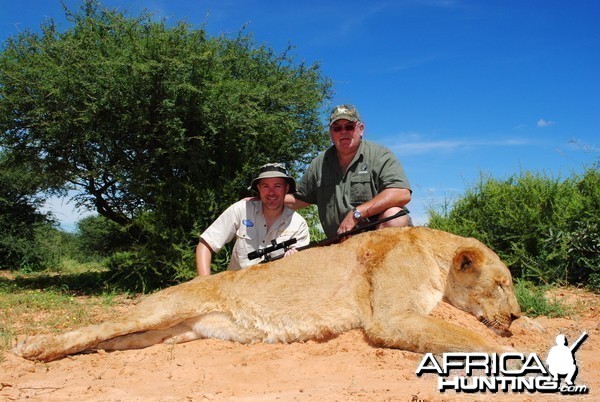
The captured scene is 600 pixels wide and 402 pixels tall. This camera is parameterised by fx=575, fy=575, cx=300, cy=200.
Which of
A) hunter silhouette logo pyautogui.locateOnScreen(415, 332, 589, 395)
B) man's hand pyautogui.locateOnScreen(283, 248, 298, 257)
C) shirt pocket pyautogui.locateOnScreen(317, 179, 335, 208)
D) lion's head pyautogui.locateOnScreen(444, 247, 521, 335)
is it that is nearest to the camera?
hunter silhouette logo pyautogui.locateOnScreen(415, 332, 589, 395)

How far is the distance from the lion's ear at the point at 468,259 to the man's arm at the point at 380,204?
1.51 meters

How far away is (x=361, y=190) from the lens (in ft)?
21.7

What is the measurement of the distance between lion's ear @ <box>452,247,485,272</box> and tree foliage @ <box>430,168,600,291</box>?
4.20 m

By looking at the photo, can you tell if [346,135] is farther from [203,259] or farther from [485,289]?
[485,289]

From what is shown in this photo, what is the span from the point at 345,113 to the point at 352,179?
2.51ft

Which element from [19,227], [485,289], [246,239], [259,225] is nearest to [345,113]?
[259,225]

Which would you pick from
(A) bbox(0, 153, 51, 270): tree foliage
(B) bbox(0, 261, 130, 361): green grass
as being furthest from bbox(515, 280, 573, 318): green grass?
(A) bbox(0, 153, 51, 270): tree foliage

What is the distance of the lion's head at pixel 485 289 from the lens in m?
4.52

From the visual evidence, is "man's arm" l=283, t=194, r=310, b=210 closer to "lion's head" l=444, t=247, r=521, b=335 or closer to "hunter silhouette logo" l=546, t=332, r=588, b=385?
"lion's head" l=444, t=247, r=521, b=335

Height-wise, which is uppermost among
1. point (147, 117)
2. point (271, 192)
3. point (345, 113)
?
point (147, 117)

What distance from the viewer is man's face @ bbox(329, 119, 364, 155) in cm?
656

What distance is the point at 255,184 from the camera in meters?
6.73

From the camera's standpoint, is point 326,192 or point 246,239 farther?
point 326,192

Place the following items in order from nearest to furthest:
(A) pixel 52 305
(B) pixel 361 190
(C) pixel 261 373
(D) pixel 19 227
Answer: (C) pixel 261 373 → (B) pixel 361 190 → (A) pixel 52 305 → (D) pixel 19 227
